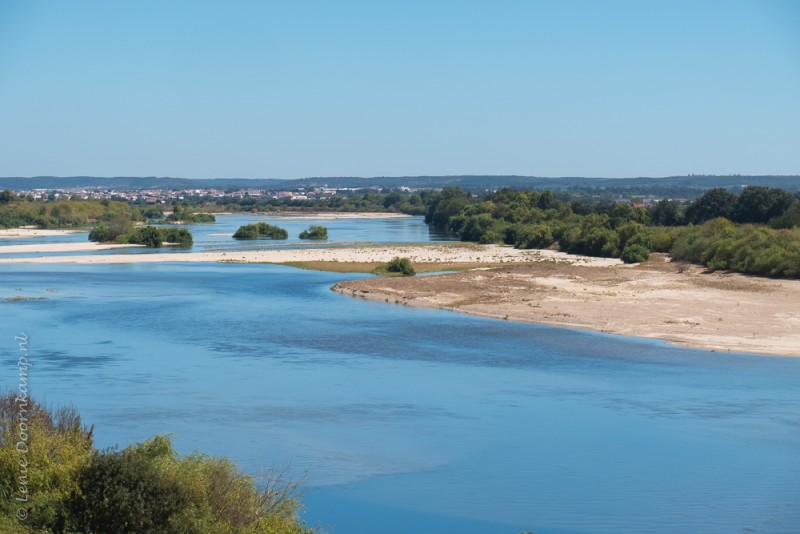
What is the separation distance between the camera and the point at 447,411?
2216 centimetres

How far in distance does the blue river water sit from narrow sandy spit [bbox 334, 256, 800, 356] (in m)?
1.67

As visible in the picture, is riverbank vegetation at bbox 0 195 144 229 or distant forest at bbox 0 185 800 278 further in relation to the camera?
riverbank vegetation at bbox 0 195 144 229

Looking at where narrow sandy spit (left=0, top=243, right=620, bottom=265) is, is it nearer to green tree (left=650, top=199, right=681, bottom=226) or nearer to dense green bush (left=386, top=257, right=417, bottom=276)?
dense green bush (left=386, top=257, right=417, bottom=276)

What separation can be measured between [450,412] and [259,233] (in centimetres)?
7054

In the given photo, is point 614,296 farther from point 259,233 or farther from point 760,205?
point 259,233

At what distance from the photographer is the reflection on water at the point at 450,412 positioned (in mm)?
16188

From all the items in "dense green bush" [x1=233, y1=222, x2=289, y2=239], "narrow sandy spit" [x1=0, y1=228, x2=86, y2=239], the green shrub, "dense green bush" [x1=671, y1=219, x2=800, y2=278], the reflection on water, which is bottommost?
→ "narrow sandy spit" [x1=0, y1=228, x2=86, y2=239]

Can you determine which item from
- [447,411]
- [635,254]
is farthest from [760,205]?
[447,411]

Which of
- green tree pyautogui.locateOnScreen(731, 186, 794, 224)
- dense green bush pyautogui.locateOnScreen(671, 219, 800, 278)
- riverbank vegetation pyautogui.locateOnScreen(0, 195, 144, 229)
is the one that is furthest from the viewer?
riverbank vegetation pyautogui.locateOnScreen(0, 195, 144, 229)

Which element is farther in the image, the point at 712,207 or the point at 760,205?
the point at 712,207

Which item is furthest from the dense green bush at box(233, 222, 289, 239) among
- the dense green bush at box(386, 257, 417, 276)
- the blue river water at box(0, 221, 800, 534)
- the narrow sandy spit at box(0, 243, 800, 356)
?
the blue river water at box(0, 221, 800, 534)

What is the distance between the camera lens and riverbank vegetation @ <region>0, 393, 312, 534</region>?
10.8 metres

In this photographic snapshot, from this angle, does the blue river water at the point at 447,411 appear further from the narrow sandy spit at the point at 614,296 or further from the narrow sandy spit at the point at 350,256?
the narrow sandy spit at the point at 350,256

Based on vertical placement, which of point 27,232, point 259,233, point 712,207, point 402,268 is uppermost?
point 712,207
